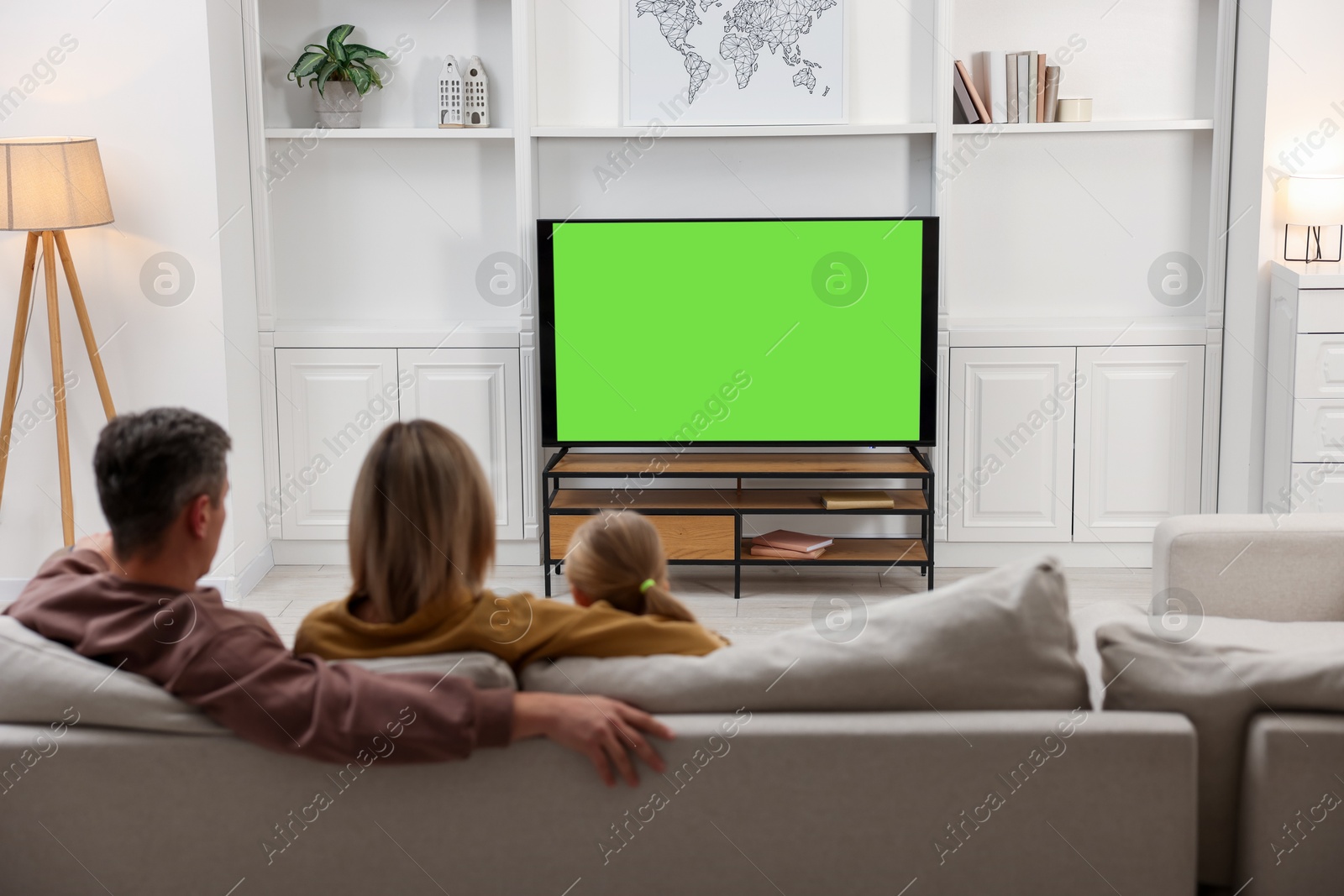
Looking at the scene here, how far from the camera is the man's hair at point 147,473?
1522mm

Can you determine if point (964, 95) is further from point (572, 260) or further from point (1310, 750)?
point (1310, 750)

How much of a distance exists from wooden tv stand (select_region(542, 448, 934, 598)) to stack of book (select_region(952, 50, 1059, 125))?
1.16 metres

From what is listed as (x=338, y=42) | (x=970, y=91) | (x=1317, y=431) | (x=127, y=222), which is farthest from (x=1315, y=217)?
(x=127, y=222)

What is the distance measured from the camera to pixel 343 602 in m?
1.63

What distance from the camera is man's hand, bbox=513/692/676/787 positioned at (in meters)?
1.45

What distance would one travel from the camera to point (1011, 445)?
169 inches

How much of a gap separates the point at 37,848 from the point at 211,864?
205 millimetres

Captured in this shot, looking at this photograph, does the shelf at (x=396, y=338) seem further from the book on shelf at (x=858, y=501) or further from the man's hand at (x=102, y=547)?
the man's hand at (x=102, y=547)

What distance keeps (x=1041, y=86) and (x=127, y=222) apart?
298 centimetres

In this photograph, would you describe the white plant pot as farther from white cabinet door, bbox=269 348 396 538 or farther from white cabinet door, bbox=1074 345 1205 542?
white cabinet door, bbox=1074 345 1205 542

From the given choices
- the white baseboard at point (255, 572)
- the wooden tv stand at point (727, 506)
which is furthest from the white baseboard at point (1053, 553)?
the white baseboard at point (255, 572)

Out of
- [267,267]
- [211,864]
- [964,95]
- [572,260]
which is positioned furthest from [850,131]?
[211,864]

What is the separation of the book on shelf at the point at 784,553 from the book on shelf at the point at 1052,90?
5.46 feet

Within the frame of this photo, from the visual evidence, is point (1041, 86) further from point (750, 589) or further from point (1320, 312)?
point (750, 589)
